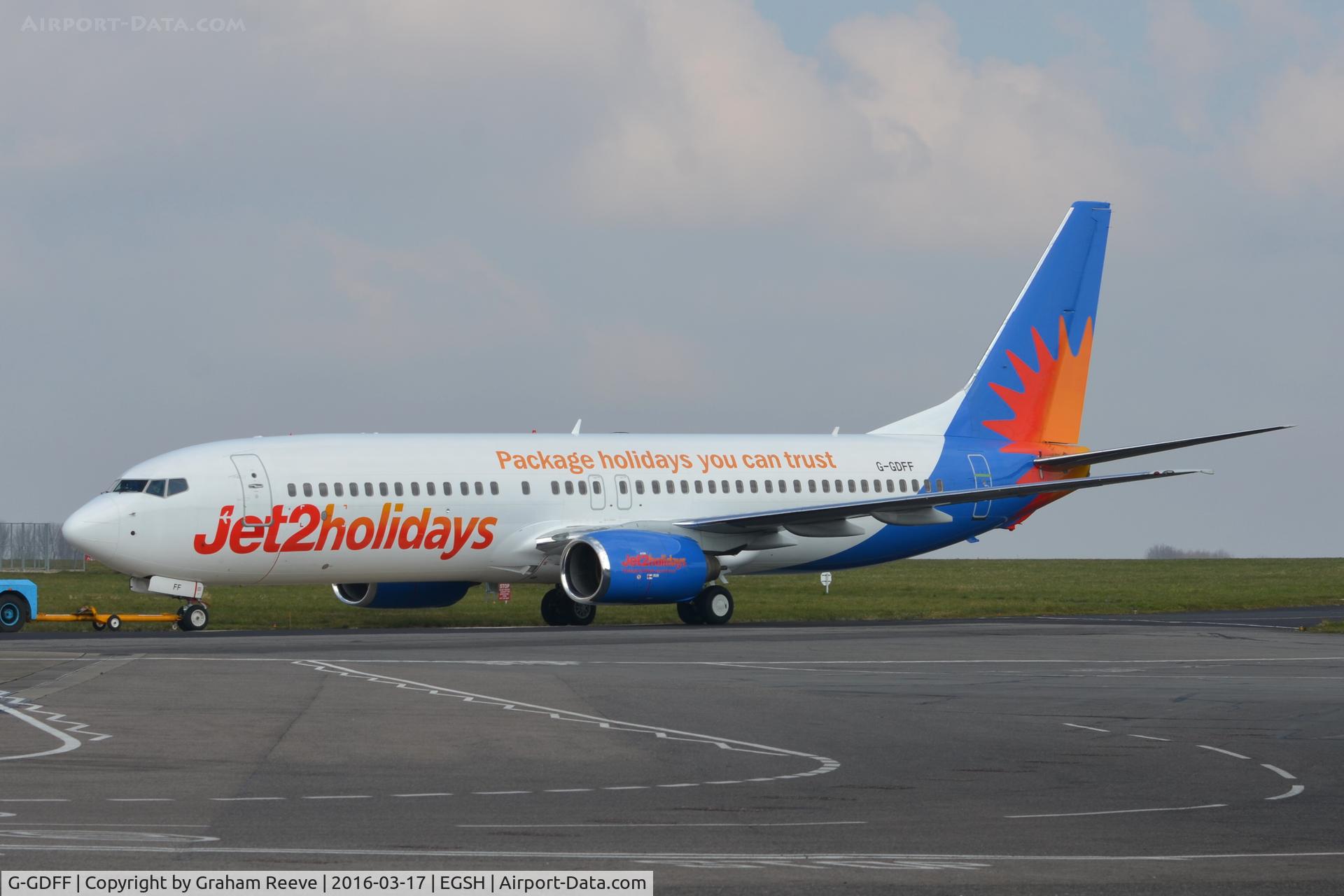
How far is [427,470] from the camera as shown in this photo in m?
38.4

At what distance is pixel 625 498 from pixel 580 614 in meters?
2.97

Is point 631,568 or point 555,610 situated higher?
point 631,568

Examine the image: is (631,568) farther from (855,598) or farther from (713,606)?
(855,598)

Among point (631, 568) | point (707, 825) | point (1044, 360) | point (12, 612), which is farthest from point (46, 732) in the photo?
point (1044, 360)

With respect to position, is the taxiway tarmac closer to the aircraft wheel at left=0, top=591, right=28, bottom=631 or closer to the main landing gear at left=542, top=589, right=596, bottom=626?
the aircraft wheel at left=0, top=591, right=28, bottom=631

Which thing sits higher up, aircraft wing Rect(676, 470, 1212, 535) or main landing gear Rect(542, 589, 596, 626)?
aircraft wing Rect(676, 470, 1212, 535)

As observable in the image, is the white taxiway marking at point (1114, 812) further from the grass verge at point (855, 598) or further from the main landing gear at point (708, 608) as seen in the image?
the grass verge at point (855, 598)

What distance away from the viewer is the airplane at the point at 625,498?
36.2 m

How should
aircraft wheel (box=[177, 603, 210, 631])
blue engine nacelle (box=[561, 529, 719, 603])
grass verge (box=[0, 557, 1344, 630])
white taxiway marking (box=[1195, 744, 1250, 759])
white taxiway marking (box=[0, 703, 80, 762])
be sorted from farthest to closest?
grass verge (box=[0, 557, 1344, 630]) < blue engine nacelle (box=[561, 529, 719, 603]) < aircraft wheel (box=[177, 603, 210, 631]) < white taxiway marking (box=[1195, 744, 1250, 759]) < white taxiway marking (box=[0, 703, 80, 762])

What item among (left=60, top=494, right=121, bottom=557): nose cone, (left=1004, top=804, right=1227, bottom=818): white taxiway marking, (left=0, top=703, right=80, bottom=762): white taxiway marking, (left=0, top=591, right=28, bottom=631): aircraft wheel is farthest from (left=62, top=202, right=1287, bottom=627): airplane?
(left=1004, top=804, right=1227, bottom=818): white taxiway marking

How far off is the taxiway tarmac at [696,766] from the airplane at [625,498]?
26.1 feet

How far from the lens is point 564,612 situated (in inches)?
1631

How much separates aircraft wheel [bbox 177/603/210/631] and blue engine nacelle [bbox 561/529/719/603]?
302 inches

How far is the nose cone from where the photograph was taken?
35000 mm
